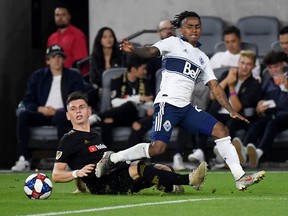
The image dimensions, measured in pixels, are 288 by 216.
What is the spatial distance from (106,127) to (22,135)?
139 centimetres

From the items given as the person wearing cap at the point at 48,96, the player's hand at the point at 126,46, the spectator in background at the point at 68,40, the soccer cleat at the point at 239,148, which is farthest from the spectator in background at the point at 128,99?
the player's hand at the point at 126,46

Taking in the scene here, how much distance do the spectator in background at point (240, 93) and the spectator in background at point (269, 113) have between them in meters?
0.17

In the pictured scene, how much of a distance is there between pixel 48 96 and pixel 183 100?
6.24 metres

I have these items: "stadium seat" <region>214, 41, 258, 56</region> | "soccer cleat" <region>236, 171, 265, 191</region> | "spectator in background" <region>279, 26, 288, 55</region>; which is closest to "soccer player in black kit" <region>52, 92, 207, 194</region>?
"soccer cleat" <region>236, 171, 265, 191</region>

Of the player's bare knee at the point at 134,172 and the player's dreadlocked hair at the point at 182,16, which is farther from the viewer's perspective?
the player's dreadlocked hair at the point at 182,16

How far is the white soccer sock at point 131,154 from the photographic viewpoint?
11180mm

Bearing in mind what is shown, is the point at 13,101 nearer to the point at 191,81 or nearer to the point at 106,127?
the point at 106,127

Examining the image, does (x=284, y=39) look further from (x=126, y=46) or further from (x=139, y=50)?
(x=126, y=46)

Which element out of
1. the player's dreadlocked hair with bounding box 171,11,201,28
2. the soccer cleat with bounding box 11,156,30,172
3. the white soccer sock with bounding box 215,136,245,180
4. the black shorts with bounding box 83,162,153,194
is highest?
the player's dreadlocked hair with bounding box 171,11,201,28

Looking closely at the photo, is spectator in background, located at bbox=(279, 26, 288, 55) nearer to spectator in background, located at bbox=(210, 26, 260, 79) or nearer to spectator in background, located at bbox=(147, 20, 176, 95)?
spectator in background, located at bbox=(210, 26, 260, 79)

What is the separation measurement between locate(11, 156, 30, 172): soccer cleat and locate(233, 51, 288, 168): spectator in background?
3328 mm

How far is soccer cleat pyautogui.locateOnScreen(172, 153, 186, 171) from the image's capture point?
16531mm

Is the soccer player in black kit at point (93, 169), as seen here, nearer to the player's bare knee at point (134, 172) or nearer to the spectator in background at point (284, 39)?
the player's bare knee at point (134, 172)

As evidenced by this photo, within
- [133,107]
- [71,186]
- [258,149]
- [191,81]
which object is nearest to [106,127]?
[133,107]
